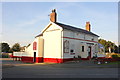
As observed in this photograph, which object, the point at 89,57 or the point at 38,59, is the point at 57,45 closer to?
the point at 38,59

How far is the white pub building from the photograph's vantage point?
26828 mm

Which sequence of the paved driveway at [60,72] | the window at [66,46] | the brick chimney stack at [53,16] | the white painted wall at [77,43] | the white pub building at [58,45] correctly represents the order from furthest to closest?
the brick chimney stack at [53,16]
the white painted wall at [77,43]
the window at [66,46]
the white pub building at [58,45]
the paved driveway at [60,72]

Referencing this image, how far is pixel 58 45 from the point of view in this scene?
27.0 metres

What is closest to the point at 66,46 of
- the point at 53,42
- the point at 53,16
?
the point at 53,42

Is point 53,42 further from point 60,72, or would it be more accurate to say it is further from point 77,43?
point 60,72

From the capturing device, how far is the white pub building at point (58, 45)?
1056 inches

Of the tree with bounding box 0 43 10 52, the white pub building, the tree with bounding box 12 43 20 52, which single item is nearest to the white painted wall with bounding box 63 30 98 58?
the white pub building

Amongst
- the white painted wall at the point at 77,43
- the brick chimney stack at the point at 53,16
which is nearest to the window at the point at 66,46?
the white painted wall at the point at 77,43

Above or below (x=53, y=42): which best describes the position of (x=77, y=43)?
below

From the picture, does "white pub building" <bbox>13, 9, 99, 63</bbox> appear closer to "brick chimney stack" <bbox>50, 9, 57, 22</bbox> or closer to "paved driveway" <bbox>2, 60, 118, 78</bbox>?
"brick chimney stack" <bbox>50, 9, 57, 22</bbox>

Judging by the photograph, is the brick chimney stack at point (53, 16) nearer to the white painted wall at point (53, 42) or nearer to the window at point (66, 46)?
the white painted wall at point (53, 42)

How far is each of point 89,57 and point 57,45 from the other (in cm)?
888

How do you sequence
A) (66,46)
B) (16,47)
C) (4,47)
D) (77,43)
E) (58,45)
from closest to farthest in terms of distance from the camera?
(58,45)
(66,46)
(77,43)
(16,47)
(4,47)

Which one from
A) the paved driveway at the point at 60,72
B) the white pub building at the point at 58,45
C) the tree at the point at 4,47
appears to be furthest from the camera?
the tree at the point at 4,47
